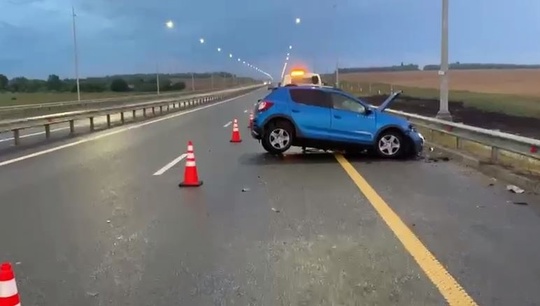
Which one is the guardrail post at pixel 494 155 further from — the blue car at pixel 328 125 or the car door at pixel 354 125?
the car door at pixel 354 125

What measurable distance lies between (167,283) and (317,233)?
7.80ft

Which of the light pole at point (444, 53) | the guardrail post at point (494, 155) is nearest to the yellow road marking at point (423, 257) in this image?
the guardrail post at point (494, 155)

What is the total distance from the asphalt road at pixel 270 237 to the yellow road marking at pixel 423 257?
0.05 ft

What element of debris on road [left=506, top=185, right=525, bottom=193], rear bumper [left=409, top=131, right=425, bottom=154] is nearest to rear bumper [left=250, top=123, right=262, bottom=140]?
rear bumper [left=409, top=131, right=425, bottom=154]

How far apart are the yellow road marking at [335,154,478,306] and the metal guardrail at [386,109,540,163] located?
2924 millimetres

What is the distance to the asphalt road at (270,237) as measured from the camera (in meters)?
5.45

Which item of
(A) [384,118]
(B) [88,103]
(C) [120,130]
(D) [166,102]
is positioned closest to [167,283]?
(A) [384,118]

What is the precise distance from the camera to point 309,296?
5.25 metres

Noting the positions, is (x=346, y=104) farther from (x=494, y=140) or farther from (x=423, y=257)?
(x=423, y=257)

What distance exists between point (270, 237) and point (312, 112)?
860 centimetres

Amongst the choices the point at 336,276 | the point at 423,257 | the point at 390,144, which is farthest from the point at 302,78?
the point at 336,276

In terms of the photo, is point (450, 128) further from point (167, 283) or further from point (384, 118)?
point (167, 283)

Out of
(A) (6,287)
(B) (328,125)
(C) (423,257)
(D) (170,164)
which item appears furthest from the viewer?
(B) (328,125)

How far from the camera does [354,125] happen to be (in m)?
15.3
